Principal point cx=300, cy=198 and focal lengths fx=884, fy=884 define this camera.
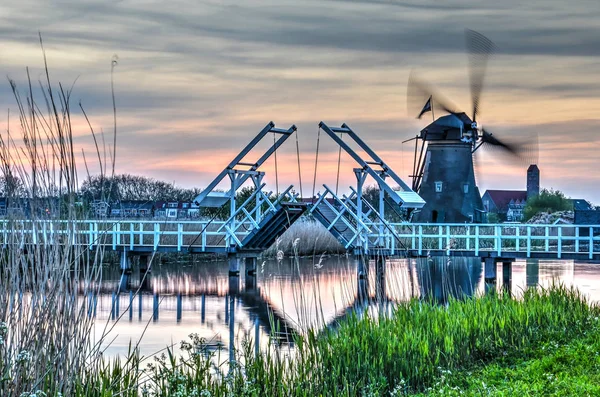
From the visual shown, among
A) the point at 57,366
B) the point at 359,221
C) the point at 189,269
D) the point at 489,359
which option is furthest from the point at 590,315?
the point at 189,269

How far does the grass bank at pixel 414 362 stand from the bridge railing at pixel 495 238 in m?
12.3

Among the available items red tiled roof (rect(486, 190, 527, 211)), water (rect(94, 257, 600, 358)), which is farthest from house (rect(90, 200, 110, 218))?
red tiled roof (rect(486, 190, 527, 211))

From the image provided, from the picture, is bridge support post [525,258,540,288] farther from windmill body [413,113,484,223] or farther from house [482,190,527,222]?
house [482,190,527,222]

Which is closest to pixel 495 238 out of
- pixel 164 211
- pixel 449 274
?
pixel 449 274

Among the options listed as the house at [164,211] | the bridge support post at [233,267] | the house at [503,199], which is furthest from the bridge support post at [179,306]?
the house at [503,199]

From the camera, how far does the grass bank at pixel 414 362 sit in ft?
25.1

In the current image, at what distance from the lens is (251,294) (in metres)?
24.0

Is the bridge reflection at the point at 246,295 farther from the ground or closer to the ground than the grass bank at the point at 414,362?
closer to the ground

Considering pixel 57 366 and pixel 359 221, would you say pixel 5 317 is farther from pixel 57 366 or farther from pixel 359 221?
pixel 359 221

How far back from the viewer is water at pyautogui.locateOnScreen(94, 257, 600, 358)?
1554 centimetres

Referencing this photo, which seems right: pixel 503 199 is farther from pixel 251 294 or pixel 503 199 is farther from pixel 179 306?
pixel 179 306

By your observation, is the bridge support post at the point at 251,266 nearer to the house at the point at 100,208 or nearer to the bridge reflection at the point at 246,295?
the bridge reflection at the point at 246,295

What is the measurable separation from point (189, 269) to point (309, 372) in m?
21.6

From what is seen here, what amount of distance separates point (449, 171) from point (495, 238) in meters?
19.2
